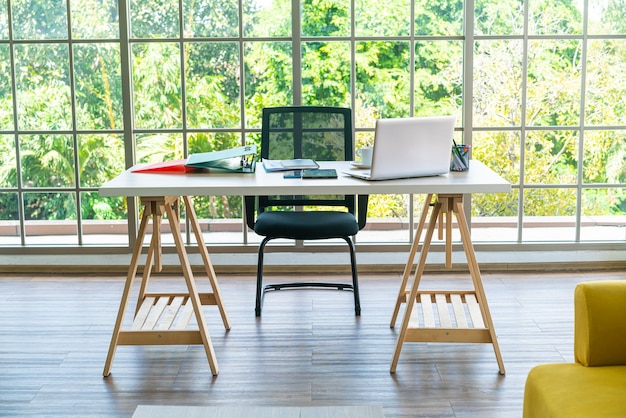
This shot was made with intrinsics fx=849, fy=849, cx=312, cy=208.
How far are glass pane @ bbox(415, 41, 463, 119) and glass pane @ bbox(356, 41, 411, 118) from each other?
7 cm

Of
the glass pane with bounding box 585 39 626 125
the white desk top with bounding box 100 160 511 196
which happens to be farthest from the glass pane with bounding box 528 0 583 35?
the white desk top with bounding box 100 160 511 196

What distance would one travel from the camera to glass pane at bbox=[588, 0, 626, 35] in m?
4.93

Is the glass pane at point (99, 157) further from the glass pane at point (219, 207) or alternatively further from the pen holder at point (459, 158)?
the pen holder at point (459, 158)

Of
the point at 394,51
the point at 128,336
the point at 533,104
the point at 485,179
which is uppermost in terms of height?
the point at 394,51

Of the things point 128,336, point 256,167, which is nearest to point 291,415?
point 128,336

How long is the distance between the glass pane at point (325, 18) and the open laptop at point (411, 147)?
1700 mm

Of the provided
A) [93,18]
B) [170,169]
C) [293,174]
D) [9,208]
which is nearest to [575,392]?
[293,174]

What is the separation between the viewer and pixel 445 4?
494 centimetres

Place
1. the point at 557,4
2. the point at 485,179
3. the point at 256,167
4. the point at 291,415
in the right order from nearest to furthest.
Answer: the point at 291,415 → the point at 485,179 → the point at 256,167 → the point at 557,4

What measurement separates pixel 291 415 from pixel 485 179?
1.55 metres

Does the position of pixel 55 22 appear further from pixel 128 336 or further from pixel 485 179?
pixel 485 179

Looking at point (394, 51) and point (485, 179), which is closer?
point (485, 179)

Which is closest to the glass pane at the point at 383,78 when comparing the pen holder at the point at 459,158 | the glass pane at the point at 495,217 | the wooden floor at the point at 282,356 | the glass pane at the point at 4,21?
the glass pane at the point at 495,217

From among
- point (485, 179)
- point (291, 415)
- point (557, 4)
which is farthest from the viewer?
point (557, 4)
